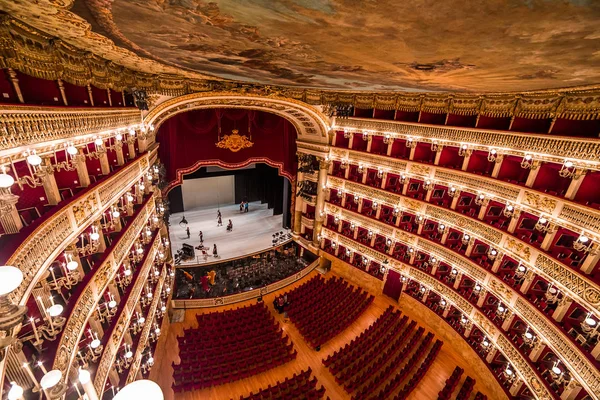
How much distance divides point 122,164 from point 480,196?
1328cm

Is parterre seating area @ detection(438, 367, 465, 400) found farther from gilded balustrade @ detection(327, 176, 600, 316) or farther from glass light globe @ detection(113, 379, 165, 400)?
glass light globe @ detection(113, 379, 165, 400)

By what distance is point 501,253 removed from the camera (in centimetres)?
1145

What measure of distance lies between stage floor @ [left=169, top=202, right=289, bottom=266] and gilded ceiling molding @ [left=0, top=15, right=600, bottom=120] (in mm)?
10717

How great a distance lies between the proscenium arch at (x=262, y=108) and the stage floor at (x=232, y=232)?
8.26 metres

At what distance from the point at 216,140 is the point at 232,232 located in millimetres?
8102

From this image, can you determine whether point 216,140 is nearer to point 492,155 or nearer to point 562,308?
point 492,155

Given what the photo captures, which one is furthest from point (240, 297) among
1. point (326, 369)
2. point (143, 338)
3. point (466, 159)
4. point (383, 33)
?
point (383, 33)

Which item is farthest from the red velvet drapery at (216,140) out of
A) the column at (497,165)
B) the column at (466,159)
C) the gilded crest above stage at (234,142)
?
the column at (497,165)

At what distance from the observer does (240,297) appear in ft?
53.9

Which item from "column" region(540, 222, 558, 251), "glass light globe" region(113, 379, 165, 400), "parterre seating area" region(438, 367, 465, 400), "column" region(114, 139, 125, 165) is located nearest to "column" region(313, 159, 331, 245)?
"parterre seating area" region(438, 367, 465, 400)

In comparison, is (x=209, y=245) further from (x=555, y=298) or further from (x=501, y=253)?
(x=555, y=298)

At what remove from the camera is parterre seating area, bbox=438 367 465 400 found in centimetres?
1143

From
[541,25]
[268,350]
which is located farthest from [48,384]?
[268,350]

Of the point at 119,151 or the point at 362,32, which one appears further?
the point at 119,151
